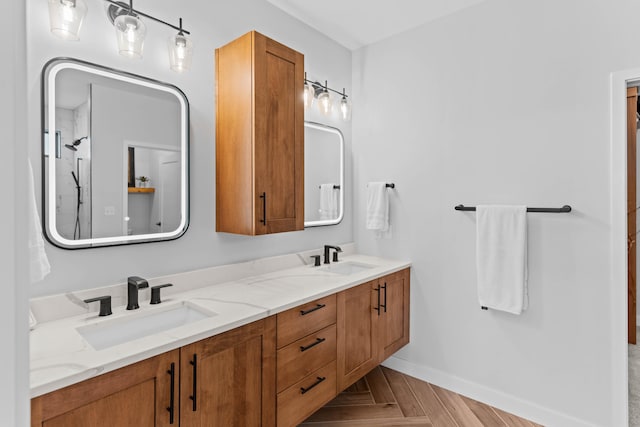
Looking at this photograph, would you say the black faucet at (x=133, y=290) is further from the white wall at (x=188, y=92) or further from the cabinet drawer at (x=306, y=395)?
the cabinet drawer at (x=306, y=395)

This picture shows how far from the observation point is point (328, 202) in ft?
9.25

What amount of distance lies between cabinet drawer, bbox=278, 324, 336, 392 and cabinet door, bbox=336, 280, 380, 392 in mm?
93

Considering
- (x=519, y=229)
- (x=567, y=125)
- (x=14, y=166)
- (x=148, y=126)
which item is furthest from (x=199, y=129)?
(x=567, y=125)

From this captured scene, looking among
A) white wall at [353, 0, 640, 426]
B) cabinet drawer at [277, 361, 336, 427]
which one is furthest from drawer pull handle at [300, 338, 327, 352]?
white wall at [353, 0, 640, 426]

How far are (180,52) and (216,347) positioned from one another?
1.40 metres

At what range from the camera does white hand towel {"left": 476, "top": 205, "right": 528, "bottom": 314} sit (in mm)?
2133

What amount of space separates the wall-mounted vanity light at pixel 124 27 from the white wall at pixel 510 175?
1615 millimetres

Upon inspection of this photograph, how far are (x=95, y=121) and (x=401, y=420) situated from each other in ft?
7.64

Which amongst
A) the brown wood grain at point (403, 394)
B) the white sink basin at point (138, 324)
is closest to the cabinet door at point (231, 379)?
the white sink basin at point (138, 324)

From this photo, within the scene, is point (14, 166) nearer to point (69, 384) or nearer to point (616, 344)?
point (69, 384)

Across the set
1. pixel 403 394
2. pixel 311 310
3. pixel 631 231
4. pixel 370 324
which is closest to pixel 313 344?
pixel 311 310

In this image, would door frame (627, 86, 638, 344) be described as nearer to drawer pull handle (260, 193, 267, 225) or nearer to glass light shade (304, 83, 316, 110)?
glass light shade (304, 83, 316, 110)

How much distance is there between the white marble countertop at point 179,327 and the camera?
1.05 meters

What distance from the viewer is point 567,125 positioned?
2.04 m
